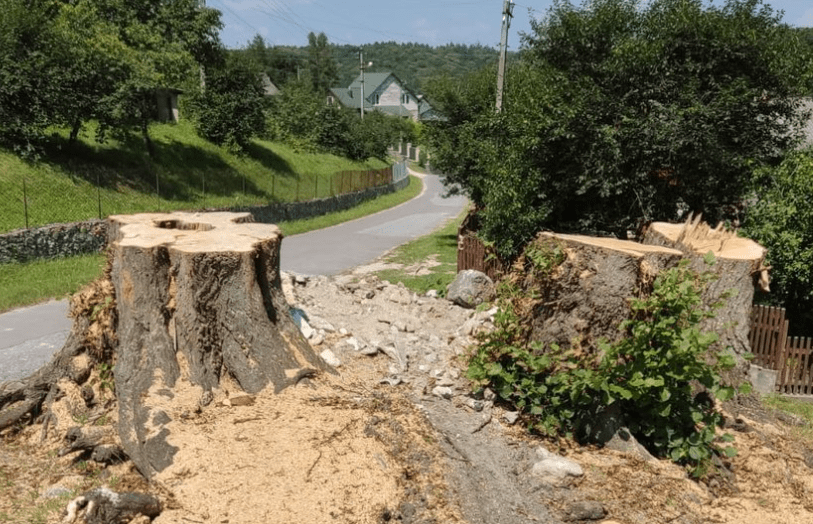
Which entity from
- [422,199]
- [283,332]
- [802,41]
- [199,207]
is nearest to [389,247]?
[199,207]

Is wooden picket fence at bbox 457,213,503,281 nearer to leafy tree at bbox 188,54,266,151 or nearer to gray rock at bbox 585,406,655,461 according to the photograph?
gray rock at bbox 585,406,655,461

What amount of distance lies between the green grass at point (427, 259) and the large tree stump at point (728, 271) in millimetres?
4519

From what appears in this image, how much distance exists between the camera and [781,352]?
32.4ft

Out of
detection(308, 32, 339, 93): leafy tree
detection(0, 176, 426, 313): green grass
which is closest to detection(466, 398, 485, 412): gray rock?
detection(0, 176, 426, 313): green grass

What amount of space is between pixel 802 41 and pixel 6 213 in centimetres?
1957

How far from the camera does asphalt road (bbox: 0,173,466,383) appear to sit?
9836 millimetres

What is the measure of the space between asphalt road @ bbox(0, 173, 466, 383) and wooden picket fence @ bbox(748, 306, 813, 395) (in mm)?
10054

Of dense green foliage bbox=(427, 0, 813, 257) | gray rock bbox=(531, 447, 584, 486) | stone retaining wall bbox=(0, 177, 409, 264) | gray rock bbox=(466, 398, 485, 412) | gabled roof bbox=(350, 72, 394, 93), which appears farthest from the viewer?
gabled roof bbox=(350, 72, 394, 93)

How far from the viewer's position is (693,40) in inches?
545

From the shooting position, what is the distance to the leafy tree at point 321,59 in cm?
9400

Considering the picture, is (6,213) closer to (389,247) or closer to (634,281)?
(389,247)

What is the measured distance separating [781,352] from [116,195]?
19046 millimetres

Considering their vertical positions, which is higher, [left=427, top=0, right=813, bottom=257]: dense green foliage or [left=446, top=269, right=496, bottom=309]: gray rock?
[left=427, top=0, right=813, bottom=257]: dense green foliage

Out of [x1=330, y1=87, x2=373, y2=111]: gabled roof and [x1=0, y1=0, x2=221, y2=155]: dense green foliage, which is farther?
[x1=330, y1=87, x2=373, y2=111]: gabled roof
